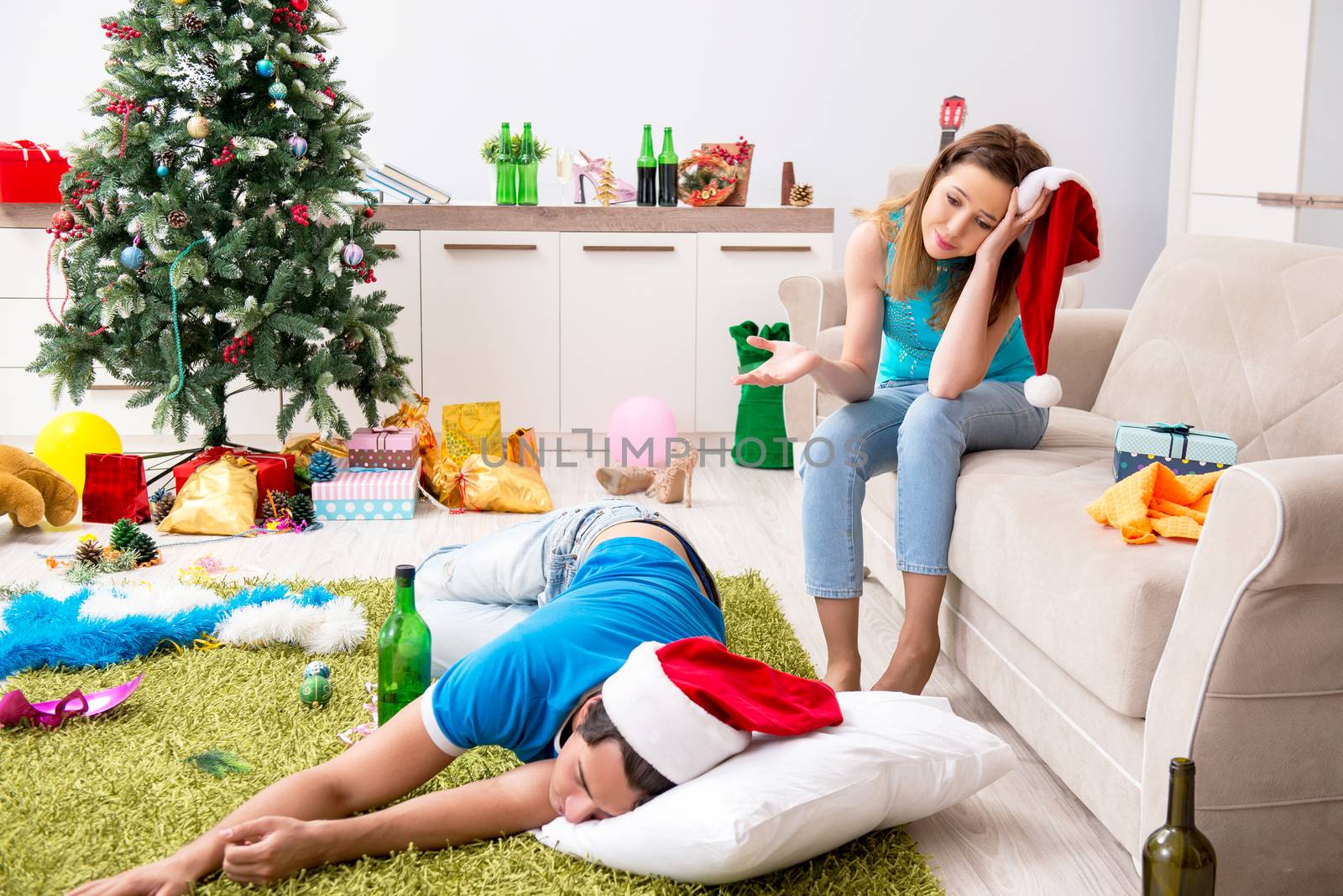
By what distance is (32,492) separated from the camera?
10.2 feet

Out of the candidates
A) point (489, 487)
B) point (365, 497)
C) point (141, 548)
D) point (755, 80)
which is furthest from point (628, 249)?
point (141, 548)

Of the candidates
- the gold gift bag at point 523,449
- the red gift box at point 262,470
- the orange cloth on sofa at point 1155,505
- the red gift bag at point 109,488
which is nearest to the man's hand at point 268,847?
the orange cloth on sofa at point 1155,505

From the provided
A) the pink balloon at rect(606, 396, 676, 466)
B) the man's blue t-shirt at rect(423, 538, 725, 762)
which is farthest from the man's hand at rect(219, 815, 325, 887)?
the pink balloon at rect(606, 396, 676, 466)

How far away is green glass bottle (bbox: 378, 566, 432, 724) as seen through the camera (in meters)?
1.72

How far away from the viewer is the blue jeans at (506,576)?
6.19 ft

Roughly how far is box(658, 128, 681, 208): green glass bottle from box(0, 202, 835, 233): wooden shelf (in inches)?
3.5

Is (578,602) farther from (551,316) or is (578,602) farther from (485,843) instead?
(551,316)

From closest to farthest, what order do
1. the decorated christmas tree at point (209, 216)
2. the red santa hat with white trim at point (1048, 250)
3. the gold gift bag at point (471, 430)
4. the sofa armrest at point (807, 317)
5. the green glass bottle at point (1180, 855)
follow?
the green glass bottle at point (1180, 855) < the red santa hat with white trim at point (1048, 250) < the decorated christmas tree at point (209, 216) < the sofa armrest at point (807, 317) < the gold gift bag at point (471, 430)

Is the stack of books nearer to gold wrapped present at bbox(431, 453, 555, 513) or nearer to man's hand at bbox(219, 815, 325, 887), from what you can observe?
gold wrapped present at bbox(431, 453, 555, 513)

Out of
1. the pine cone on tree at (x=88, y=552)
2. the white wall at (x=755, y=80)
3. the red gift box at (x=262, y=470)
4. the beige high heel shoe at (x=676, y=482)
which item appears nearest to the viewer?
the pine cone on tree at (x=88, y=552)

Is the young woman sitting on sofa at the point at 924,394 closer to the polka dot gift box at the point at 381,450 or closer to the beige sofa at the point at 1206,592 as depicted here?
the beige sofa at the point at 1206,592

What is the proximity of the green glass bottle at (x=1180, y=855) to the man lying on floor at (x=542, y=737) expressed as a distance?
445 mm

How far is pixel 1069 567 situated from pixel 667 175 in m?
2.98

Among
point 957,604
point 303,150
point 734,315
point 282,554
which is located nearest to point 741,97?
point 734,315
